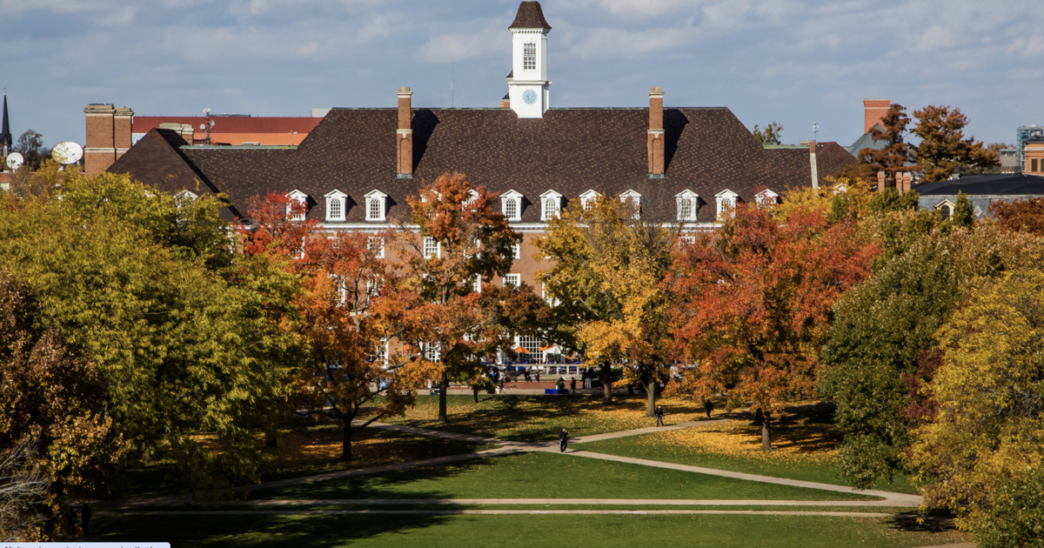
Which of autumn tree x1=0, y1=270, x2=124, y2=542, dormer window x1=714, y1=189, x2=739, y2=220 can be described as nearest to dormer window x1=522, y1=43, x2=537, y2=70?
dormer window x1=714, y1=189, x2=739, y2=220

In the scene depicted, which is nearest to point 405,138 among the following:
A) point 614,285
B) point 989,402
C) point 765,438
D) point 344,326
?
point 614,285

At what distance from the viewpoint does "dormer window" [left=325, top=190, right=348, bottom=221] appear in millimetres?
73375

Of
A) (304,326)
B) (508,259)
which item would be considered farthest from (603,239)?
(304,326)

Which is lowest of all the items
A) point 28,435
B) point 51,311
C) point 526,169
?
point 28,435

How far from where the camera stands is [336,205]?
73750mm

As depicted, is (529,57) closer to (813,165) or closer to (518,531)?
(813,165)

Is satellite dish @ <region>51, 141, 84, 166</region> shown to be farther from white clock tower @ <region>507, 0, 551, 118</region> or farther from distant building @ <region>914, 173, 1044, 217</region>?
distant building @ <region>914, 173, 1044, 217</region>

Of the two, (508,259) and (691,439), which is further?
(508,259)

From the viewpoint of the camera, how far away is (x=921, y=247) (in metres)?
37.1

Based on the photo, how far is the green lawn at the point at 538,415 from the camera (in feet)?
168

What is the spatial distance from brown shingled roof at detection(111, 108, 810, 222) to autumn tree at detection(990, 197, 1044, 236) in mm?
18076

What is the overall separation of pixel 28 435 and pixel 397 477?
63.2ft

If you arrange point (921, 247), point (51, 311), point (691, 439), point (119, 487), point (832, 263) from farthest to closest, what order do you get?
point (691, 439) < point (832, 263) < point (921, 247) < point (119, 487) < point (51, 311)

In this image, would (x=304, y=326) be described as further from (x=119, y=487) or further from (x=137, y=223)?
(x=119, y=487)
